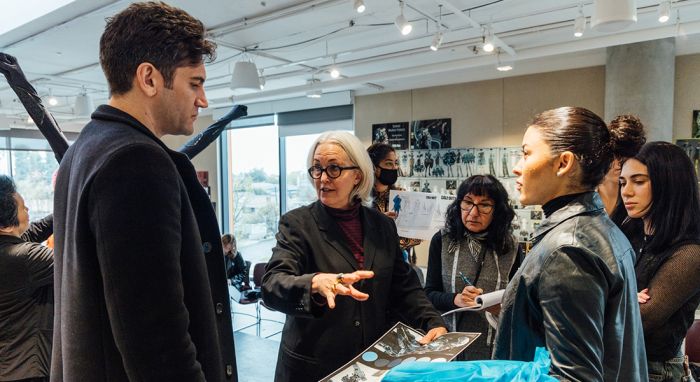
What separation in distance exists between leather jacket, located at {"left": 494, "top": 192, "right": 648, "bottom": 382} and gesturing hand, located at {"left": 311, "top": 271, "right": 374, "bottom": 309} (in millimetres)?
401

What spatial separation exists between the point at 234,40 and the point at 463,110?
3138mm

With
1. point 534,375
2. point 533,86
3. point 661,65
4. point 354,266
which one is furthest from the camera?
point 533,86

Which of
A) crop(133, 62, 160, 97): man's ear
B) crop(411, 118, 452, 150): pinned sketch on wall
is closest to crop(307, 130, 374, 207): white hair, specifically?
crop(133, 62, 160, 97): man's ear

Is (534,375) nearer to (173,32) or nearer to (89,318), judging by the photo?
(89,318)

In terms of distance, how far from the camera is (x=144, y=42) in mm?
943

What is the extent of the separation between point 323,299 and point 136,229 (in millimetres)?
690

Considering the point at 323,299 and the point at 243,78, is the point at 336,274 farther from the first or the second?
the point at 243,78

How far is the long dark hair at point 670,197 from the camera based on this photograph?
1.64 m

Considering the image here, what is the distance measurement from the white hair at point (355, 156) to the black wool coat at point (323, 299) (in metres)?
0.10

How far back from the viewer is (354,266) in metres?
1.57

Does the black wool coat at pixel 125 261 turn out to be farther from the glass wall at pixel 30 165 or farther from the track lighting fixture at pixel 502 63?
the glass wall at pixel 30 165

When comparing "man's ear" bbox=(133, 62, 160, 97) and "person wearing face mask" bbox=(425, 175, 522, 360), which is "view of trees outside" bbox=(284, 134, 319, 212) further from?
"man's ear" bbox=(133, 62, 160, 97)

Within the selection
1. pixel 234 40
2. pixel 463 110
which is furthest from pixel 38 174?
pixel 463 110

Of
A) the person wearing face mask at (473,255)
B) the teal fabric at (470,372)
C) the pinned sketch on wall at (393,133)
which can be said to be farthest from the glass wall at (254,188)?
the teal fabric at (470,372)
